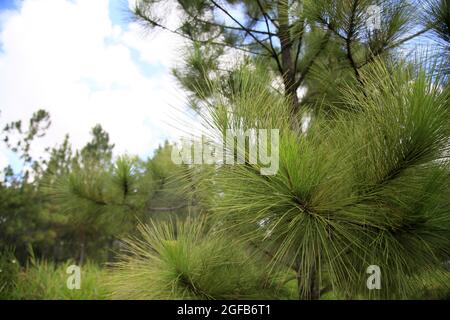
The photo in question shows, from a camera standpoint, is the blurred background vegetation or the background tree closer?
the blurred background vegetation

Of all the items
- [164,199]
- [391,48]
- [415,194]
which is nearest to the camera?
[415,194]

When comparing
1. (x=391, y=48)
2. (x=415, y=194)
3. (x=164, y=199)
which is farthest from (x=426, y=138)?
(x=164, y=199)

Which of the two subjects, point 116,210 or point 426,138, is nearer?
point 426,138

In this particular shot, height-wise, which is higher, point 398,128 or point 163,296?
point 398,128

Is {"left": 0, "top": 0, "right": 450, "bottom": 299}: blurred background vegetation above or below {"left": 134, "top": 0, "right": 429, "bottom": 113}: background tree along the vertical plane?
below

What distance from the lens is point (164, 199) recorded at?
3143 millimetres

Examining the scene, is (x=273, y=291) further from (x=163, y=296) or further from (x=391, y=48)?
(x=391, y=48)

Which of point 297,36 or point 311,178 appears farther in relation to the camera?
point 297,36

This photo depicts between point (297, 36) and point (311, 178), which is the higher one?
point (297, 36)

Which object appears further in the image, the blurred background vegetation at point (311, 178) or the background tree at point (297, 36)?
the background tree at point (297, 36)

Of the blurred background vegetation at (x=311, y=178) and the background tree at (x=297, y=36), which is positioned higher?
the background tree at (x=297, y=36)

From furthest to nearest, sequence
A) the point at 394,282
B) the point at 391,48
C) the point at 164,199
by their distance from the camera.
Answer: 1. the point at 164,199
2. the point at 391,48
3. the point at 394,282

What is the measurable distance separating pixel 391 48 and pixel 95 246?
1322 cm

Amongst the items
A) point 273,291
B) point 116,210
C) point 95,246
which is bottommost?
point 95,246
